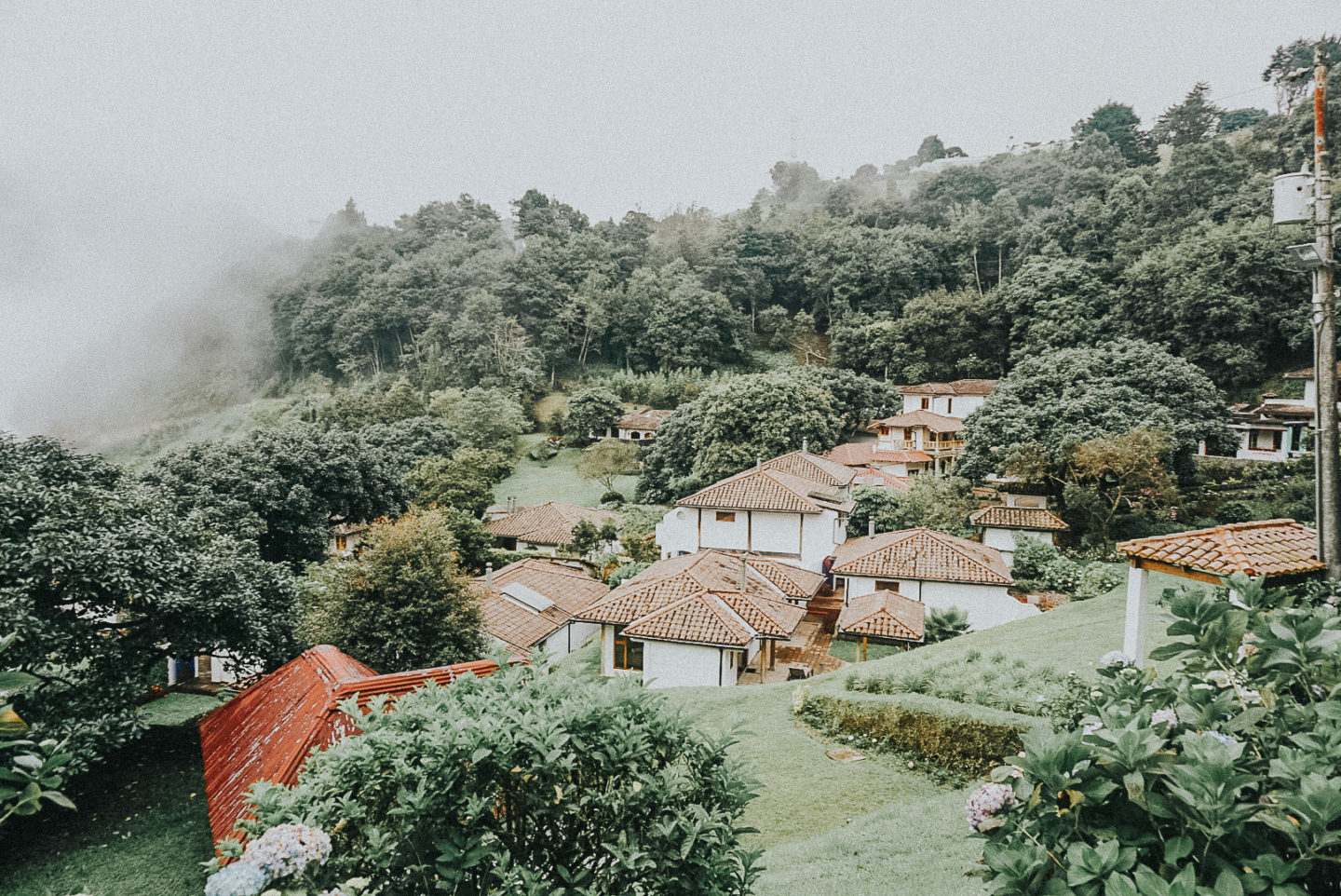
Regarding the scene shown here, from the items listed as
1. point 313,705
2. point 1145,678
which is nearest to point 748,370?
point 313,705

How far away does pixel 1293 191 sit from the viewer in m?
5.39

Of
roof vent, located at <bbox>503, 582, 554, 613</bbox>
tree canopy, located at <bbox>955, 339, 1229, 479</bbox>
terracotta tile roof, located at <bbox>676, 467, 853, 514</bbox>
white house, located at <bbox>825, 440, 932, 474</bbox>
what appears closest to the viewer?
roof vent, located at <bbox>503, 582, 554, 613</bbox>

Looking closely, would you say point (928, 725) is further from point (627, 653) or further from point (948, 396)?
point (948, 396)

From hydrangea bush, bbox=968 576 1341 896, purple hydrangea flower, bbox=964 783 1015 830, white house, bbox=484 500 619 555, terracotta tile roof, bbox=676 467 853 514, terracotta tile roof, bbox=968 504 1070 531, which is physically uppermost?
hydrangea bush, bbox=968 576 1341 896

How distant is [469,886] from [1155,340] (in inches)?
1505

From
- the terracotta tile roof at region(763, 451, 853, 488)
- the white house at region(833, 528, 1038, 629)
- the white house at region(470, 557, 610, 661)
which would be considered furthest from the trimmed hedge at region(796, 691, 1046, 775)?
the terracotta tile roof at region(763, 451, 853, 488)

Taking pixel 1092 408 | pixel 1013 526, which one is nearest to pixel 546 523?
pixel 1013 526

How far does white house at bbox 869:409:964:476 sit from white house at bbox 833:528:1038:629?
15690 millimetres

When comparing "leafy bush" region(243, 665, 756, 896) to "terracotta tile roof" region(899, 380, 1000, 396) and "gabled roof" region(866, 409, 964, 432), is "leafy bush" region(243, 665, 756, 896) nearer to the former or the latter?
"gabled roof" region(866, 409, 964, 432)

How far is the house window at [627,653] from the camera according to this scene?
46.6 feet

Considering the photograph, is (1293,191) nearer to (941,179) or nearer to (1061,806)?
(1061,806)

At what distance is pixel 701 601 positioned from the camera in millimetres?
14000

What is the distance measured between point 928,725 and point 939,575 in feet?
29.3

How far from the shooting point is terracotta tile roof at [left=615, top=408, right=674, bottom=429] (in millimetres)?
39219
